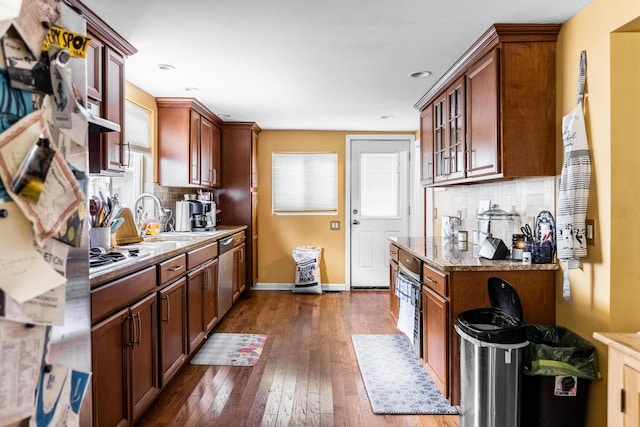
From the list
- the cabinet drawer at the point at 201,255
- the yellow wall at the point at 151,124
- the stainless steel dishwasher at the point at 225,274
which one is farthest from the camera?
the stainless steel dishwasher at the point at 225,274

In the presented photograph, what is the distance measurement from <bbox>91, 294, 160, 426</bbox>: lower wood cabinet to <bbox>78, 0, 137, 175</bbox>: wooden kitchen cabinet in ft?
2.96

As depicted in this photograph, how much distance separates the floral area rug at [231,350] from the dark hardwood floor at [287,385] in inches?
3.2

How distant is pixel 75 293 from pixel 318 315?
11.9ft

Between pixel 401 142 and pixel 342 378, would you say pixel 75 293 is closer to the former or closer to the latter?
pixel 342 378

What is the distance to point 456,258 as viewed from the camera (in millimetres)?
2607

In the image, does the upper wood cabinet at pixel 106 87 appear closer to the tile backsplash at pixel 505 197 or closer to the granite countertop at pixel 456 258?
the granite countertop at pixel 456 258

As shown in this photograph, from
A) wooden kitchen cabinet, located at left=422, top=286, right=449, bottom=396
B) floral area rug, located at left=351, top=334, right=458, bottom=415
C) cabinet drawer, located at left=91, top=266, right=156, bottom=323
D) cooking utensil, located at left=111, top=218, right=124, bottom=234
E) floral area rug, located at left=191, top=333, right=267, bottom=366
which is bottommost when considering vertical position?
floral area rug, located at left=351, top=334, right=458, bottom=415

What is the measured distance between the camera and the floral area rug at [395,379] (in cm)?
248

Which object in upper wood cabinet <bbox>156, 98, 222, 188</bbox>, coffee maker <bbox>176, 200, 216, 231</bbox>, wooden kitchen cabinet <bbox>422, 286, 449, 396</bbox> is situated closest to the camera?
wooden kitchen cabinet <bbox>422, 286, 449, 396</bbox>

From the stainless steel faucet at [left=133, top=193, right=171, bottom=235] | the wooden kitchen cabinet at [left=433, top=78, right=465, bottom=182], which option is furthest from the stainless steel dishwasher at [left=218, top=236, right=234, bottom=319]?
the wooden kitchen cabinet at [left=433, top=78, right=465, bottom=182]

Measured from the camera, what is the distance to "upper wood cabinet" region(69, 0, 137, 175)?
2.30 m

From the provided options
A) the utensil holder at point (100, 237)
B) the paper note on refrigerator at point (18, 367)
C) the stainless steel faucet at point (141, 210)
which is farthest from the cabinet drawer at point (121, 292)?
the stainless steel faucet at point (141, 210)

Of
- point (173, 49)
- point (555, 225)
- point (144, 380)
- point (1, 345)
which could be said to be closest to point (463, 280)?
point (555, 225)

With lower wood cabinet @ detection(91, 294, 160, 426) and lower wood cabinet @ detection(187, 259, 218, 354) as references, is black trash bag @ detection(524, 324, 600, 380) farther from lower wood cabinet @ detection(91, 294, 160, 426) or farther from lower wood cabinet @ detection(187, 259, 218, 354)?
lower wood cabinet @ detection(187, 259, 218, 354)
